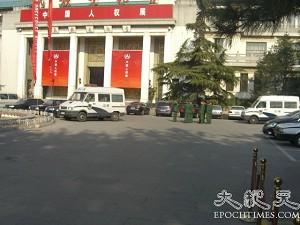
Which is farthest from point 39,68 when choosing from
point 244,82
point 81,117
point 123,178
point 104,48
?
point 123,178

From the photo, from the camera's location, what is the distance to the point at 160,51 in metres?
67.2

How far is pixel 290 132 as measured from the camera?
20.1 meters

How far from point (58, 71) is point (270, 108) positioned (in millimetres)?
37283

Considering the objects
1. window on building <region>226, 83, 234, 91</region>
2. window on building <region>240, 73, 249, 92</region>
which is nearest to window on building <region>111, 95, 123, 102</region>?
window on building <region>226, 83, 234, 91</region>

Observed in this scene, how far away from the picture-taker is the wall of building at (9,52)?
237ft

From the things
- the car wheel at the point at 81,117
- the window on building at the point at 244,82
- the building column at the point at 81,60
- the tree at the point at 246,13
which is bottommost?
the car wheel at the point at 81,117

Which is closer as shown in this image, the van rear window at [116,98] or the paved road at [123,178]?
the paved road at [123,178]

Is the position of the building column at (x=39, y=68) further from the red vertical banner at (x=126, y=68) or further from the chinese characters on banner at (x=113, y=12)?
the red vertical banner at (x=126, y=68)

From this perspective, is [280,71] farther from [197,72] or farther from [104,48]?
[104,48]

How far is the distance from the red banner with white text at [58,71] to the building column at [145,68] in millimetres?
11154

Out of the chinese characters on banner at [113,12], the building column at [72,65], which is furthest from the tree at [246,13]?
the building column at [72,65]

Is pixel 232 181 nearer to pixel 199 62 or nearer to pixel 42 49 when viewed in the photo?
pixel 199 62

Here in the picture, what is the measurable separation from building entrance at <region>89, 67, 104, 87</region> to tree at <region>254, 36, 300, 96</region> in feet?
81.2

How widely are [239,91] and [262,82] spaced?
24.1ft
